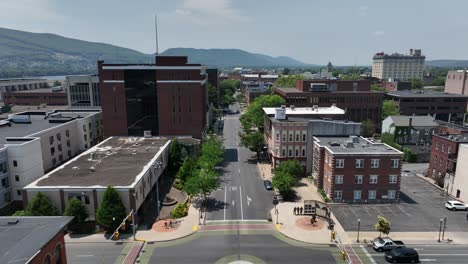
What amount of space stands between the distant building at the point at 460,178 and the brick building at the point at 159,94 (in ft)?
214

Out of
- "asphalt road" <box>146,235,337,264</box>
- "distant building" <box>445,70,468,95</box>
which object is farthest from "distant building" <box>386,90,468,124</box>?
"asphalt road" <box>146,235,337,264</box>

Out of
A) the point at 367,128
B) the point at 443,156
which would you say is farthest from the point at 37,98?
the point at 443,156

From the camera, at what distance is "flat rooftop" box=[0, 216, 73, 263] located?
24.9m

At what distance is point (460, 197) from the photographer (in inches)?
2596

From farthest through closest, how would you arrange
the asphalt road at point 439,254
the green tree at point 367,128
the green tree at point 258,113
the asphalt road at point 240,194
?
the green tree at point 258,113 < the green tree at point 367,128 < the asphalt road at point 240,194 < the asphalt road at point 439,254

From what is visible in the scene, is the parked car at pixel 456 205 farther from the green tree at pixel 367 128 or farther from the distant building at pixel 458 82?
the distant building at pixel 458 82

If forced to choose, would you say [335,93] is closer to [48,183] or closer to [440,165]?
[440,165]

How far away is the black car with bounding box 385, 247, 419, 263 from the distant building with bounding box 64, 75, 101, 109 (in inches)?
4895

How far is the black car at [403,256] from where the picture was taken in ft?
142

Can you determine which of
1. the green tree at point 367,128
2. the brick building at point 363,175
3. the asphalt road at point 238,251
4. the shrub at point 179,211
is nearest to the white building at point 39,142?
the shrub at point 179,211

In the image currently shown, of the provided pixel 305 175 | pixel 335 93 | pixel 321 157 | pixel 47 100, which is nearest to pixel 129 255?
pixel 321 157

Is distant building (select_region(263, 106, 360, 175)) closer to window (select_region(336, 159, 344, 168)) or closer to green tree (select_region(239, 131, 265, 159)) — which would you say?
green tree (select_region(239, 131, 265, 159))

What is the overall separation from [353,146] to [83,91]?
115131 millimetres

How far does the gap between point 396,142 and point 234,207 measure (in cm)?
6957
